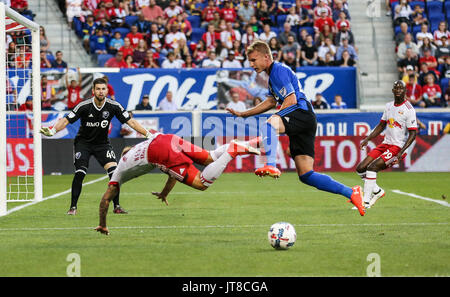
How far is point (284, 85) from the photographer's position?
9680 millimetres

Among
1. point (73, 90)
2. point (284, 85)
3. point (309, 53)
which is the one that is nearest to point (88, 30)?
point (73, 90)

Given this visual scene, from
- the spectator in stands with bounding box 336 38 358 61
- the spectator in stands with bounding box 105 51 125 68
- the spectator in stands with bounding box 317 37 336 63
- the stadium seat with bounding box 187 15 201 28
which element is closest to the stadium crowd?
the spectator in stands with bounding box 336 38 358 61

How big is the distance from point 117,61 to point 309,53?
632 centimetres

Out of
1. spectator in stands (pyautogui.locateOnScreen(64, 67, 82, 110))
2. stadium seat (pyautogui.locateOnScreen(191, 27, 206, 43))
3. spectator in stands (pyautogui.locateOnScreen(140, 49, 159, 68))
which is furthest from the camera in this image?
stadium seat (pyautogui.locateOnScreen(191, 27, 206, 43))

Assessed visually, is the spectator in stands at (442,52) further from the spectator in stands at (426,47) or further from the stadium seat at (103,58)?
the stadium seat at (103,58)

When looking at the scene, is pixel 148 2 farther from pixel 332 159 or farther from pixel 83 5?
pixel 332 159

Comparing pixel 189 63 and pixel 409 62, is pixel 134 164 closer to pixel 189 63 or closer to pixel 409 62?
pixel 189 63

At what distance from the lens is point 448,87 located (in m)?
24.4

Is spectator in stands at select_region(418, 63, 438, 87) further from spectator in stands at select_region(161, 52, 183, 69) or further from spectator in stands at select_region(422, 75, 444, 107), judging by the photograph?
spectator in stands at select_region(161, 52, 183, 69)

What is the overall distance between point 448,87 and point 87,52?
1208 cm

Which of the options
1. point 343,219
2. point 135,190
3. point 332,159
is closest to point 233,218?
point 343,219

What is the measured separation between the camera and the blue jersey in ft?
31.8

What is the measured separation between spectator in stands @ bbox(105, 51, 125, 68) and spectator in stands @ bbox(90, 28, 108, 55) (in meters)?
0.79

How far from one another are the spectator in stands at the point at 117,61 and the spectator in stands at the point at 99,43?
790 millimetres
